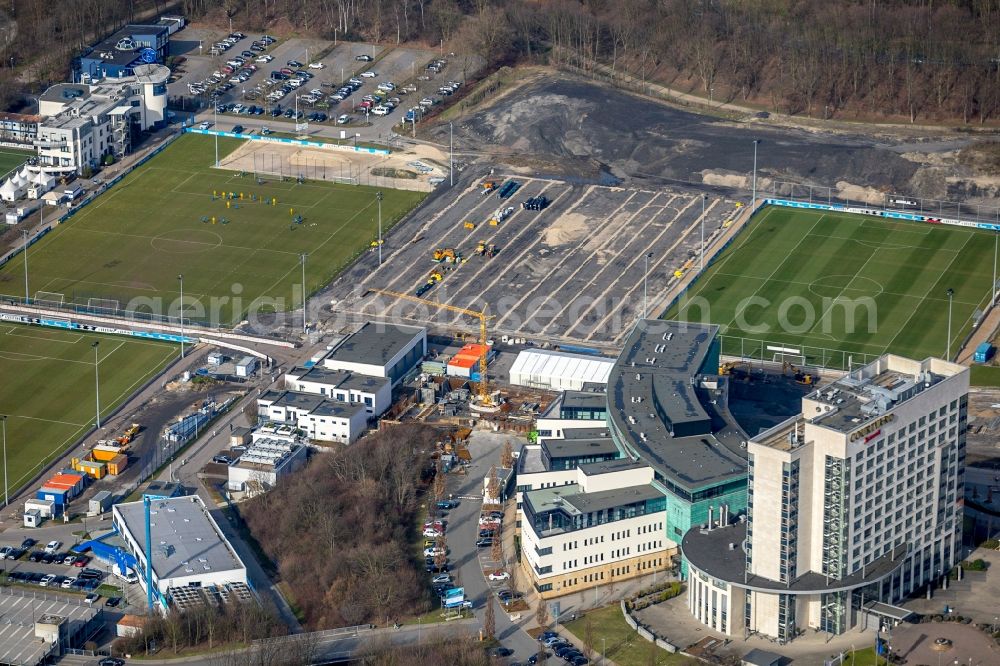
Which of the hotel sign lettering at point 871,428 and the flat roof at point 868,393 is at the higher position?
the flat roof at point 868,393

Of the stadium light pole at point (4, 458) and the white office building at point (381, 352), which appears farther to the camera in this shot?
the white office building at point (381, 352)

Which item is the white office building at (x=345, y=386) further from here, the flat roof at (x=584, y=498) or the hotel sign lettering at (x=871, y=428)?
the hotel sign lettering at (x=871, y=428)

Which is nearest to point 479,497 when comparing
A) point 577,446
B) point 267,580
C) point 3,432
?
point 577,446

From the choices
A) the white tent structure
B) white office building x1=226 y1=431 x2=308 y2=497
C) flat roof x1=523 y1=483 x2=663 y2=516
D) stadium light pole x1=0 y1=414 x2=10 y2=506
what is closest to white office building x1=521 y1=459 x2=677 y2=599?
flat roof x1=523 y1=483 x2=663 y2=516

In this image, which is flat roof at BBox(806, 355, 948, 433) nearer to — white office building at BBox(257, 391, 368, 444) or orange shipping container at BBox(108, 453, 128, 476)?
white office building at BBox(257, 391, 368, 444)

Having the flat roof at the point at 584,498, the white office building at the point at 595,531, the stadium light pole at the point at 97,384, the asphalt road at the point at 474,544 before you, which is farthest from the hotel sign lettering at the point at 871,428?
the stadium light pole at the point at 97,384

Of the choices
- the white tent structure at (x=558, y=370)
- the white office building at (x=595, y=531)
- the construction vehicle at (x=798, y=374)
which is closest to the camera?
the white office building at (x=595, y=531)

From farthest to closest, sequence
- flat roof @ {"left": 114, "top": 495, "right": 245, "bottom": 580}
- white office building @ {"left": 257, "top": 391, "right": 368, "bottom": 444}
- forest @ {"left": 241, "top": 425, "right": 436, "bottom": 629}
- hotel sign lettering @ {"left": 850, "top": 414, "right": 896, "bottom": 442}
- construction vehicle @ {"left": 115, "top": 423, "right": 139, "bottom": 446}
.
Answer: white office building @ {"left": 257, "top": 391, "right": 368, "bottom": 444} < construction vehicle @ {"left": 115, "top": 423, "right": 139, "bottom": 446} < flat roof @ {"left": 114, "top": 495, "right": 245, "bottom": 580} < forest @ {"left": 241, "top": 425, "right": 436, "bottom": 629} < hotel sign lettering @ {"left": 850, "top": 414, "right": 896, "bottom": 442}
